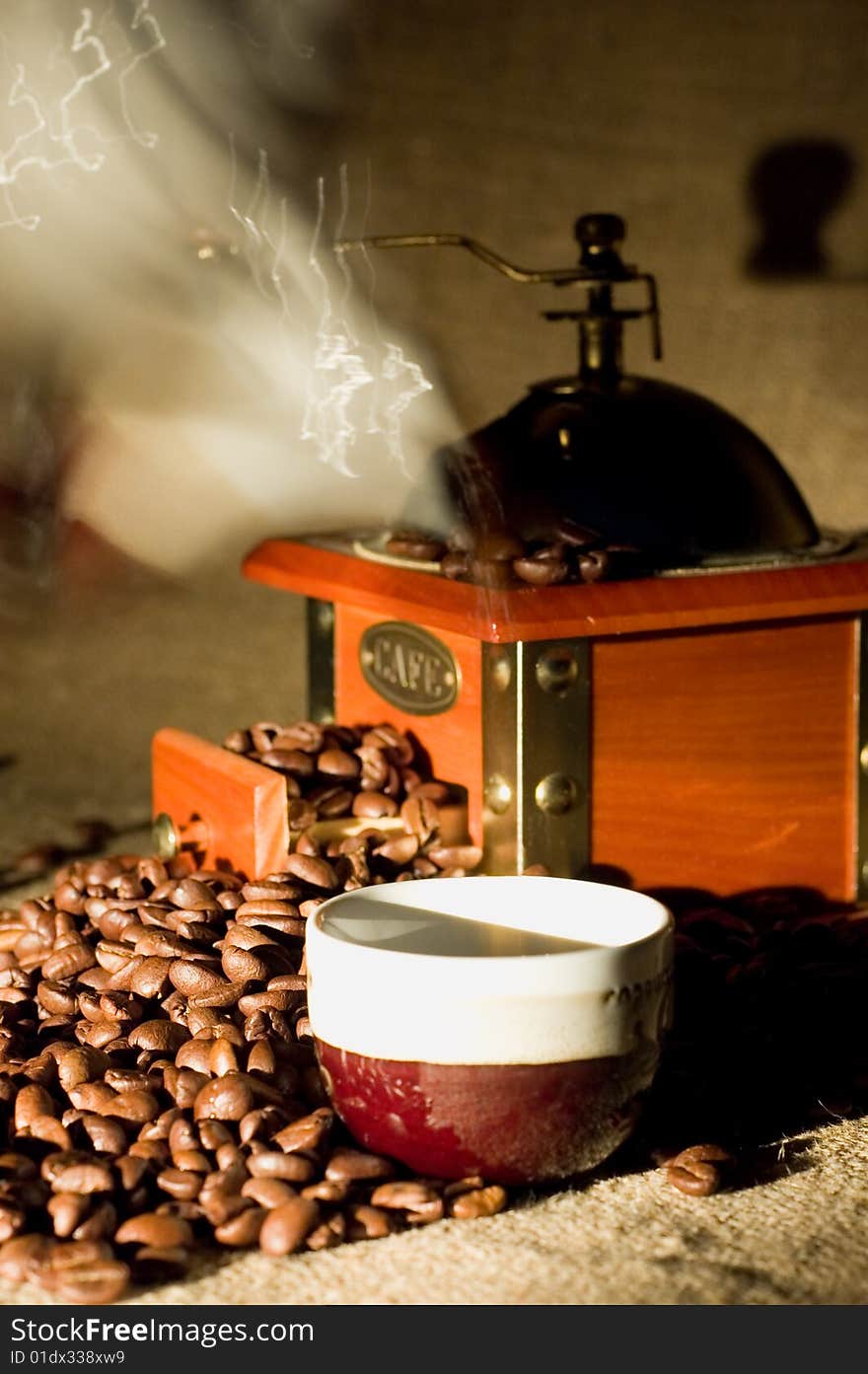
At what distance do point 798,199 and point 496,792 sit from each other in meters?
1.93

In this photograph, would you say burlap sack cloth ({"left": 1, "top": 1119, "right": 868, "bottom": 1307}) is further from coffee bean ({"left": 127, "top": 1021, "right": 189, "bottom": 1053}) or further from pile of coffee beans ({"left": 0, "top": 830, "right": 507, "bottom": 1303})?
coffee bean ({"left": 127, "top": 1021, "right": 189, "bottom": 1053})

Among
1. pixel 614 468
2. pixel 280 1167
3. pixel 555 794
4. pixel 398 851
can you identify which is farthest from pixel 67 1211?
pixel 614 468

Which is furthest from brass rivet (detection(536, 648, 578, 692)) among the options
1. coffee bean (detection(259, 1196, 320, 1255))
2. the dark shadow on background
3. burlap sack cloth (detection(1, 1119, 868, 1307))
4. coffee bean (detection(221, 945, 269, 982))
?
the dark shadow on background

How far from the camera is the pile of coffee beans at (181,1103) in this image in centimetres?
100

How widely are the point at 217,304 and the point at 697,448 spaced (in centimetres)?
52

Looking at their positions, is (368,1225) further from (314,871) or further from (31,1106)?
(314,871)

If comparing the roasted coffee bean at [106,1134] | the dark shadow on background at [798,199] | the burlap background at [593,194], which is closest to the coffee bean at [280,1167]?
the roasted coffee bean at [106,1134]

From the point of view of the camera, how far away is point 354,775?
1.57 m

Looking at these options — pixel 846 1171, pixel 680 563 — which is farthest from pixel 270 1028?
pixel 680 563

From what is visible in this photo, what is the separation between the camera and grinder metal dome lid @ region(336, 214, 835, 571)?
1564 millimetres

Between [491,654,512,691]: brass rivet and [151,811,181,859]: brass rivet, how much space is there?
386 mm

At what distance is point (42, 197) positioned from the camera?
5.39ft

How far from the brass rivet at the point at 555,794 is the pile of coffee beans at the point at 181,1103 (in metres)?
0.11

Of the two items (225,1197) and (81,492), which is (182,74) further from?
(225,1197)
